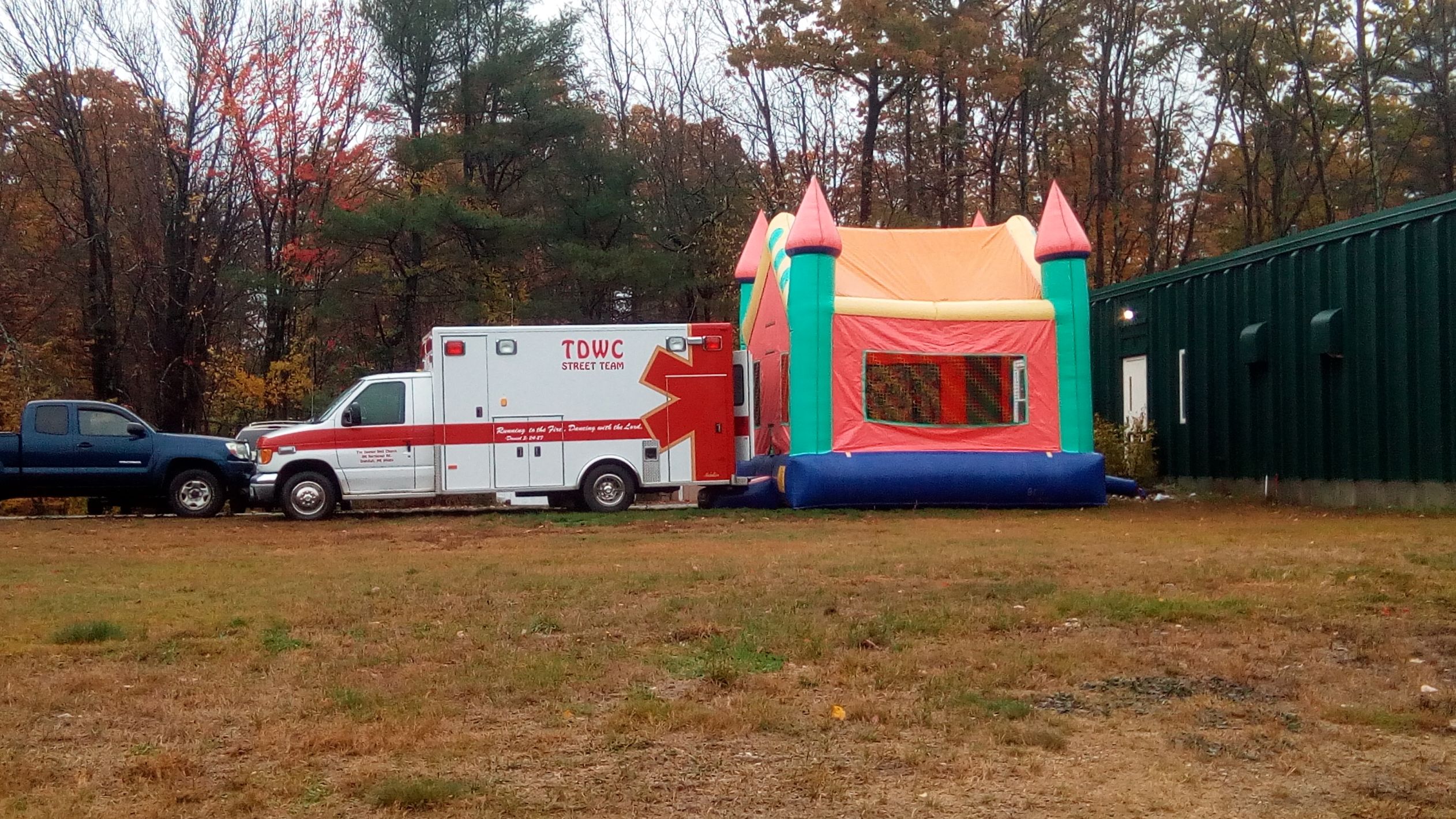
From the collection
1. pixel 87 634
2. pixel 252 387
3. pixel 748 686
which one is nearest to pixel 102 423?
pixel 87 634

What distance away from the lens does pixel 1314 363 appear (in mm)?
18094

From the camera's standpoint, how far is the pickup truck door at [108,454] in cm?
1898

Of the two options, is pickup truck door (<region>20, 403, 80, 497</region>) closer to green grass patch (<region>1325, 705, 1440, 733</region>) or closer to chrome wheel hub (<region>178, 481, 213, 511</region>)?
chrome wheel hub (<region>178, 481, 213, 511</region>)

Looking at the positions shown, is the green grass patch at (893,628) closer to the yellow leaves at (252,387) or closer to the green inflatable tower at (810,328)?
the green inflatable tower at (810,328)

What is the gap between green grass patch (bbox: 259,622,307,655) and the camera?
286 inches

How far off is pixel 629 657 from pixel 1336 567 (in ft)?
19.4

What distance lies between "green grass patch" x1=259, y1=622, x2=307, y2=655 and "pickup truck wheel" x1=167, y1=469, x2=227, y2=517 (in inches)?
486

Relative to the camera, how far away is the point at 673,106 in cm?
3766

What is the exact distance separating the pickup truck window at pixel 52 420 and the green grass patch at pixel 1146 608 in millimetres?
15553

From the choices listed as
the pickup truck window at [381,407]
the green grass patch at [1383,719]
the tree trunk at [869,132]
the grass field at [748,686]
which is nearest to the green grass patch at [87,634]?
the grass field at [748,686]

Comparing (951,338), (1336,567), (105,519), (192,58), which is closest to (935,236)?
(951,338)

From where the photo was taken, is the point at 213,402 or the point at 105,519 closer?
the point at 105,519

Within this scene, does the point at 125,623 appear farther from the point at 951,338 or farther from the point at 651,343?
the point at 951,338

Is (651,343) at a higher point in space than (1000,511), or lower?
higher
